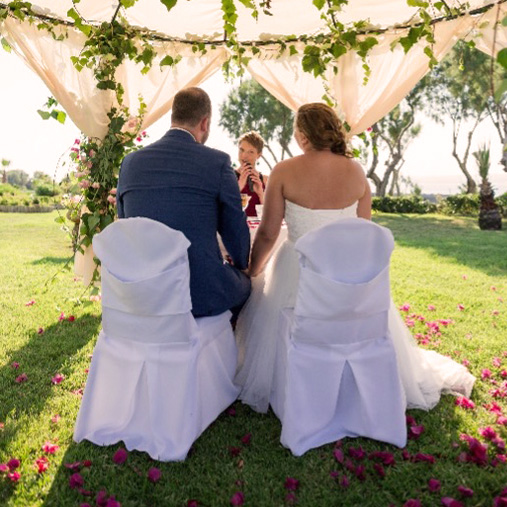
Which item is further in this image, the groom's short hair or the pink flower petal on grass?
the groom's short hair

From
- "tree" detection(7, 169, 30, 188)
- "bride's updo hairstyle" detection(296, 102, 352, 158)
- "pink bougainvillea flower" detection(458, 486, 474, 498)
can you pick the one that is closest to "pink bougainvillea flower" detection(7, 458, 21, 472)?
"pink bougainvillea flower" detection(458, 486, 474, 498)

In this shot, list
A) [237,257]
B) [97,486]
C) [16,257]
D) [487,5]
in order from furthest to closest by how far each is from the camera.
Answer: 1. [16,257]
2. [487,5]
3. [237,257]
4. [97,486]

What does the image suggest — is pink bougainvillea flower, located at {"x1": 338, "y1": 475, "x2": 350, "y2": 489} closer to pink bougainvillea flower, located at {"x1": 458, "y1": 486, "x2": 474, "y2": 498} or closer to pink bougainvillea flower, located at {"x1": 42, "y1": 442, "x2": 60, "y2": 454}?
pink bougainvillea flower, located at {"x1": 458, "y1": 486, "x2": 474, "y2": 498}

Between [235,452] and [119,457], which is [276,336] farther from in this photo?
[119,457]

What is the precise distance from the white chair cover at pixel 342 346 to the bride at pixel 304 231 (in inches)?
18.0

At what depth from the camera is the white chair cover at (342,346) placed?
97.5 inches

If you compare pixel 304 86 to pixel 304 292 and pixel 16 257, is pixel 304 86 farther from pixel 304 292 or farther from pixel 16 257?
pixel 16 257

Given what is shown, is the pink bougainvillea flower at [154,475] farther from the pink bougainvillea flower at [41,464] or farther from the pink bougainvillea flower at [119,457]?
the pink bougainvillea flower at [41,464]

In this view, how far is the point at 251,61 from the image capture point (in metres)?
5.06

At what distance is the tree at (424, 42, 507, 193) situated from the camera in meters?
22.0

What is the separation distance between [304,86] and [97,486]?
4114mm

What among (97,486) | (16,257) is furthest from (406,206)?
(97,486)

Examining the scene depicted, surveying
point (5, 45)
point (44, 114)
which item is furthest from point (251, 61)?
point (5, 45)

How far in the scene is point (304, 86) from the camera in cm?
510
